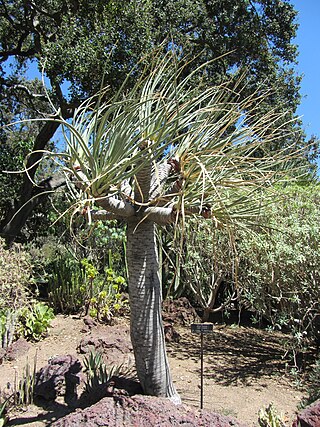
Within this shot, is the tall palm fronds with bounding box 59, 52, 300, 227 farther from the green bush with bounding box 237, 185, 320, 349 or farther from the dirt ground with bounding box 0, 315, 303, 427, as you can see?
the dirt ground with bounding box 0, 315, 303, 427

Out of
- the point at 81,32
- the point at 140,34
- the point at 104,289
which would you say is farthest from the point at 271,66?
the point at 104,289

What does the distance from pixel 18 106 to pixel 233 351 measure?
31.3 ft

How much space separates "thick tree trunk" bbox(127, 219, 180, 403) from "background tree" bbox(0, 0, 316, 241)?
463cm

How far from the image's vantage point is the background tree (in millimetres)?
8672

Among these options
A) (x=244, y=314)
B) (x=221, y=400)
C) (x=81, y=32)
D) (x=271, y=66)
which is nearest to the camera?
(x=221, y=400)

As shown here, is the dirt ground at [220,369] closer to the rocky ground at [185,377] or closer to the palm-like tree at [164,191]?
the rocky ground at [185,377]

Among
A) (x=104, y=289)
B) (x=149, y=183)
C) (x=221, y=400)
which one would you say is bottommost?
(x=221, y=400)

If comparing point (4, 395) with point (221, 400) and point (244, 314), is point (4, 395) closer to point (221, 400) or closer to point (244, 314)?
point (221, 400)

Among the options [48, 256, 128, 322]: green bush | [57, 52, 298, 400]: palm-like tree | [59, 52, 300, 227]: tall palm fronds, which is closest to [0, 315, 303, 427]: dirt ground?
[48, 256, 128, 322]: green bush

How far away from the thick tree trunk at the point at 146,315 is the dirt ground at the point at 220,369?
85cm

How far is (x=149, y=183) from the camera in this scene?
142 inches

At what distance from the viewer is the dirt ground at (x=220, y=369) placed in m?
4.27

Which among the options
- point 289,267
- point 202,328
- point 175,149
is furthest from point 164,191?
point 289,267

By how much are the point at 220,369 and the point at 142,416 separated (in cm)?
263
